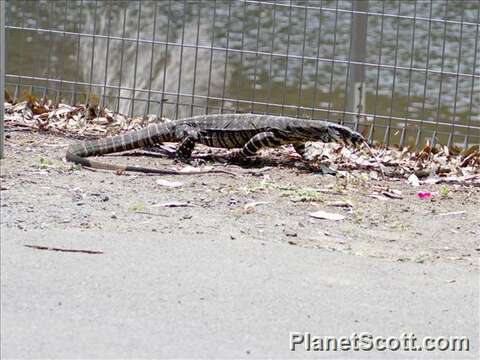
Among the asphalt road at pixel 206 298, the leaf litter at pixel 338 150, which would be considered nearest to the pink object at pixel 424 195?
the leaf litter at pixel 338 150

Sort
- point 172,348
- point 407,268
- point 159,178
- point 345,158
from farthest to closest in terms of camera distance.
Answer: point 345,158 → point 159,178 → point 407,268 → point 172,348

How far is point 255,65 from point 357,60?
108cm

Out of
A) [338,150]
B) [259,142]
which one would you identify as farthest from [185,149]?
[338,150]

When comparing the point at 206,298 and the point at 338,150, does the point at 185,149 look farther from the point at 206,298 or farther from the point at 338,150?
the point at 206,298

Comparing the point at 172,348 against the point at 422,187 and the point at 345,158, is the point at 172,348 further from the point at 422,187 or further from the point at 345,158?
the point at 345,158

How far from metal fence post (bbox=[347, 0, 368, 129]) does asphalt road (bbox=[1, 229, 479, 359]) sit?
163 inches

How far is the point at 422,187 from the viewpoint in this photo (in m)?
10.2

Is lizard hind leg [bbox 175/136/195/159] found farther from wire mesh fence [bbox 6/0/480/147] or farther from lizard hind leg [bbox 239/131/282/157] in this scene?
wire mesh fence [bbox 6/0/480/147]

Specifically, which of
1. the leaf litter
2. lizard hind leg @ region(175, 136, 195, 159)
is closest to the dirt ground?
lizard hind leg @ region(175, 136, 195, 159)

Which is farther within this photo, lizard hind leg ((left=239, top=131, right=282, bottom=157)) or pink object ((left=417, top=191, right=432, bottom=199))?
lizard hind leg ((left=239, top=131, right=282, bottom=157))

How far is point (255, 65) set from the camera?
38.9 ft

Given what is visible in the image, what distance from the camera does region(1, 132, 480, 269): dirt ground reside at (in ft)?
25.8

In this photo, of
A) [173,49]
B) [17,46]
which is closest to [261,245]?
[173,49]

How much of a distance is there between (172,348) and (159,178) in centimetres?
395
